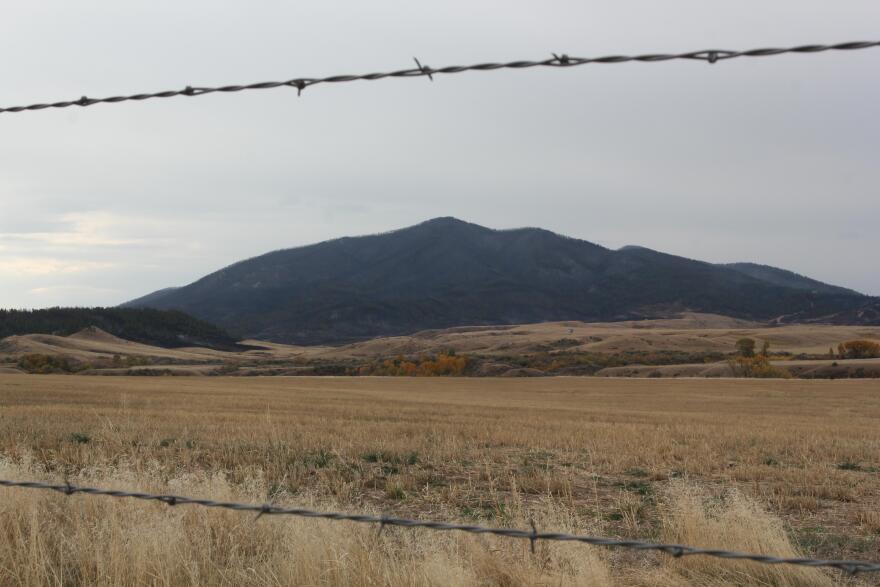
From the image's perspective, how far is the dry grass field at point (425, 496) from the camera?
226 inches

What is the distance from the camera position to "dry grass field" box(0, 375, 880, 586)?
575 centimetres

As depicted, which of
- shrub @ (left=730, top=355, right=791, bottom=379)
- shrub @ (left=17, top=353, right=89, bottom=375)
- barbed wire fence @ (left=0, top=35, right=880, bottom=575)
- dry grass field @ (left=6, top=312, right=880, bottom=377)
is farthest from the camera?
dry grass field @ (left=6, top=312, right=880, bottom=377)

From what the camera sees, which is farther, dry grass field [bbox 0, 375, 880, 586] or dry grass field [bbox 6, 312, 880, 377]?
dry grass field [bbox 6, 312, 880, 377]

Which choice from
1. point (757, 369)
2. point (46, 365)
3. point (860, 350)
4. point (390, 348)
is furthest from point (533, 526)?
point (390, 348)

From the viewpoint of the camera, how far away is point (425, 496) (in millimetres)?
10945

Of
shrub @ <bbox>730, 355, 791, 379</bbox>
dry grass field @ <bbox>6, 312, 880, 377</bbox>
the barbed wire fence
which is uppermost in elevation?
the barbed wire fence

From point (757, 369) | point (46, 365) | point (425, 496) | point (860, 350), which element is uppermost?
point (425, 496)

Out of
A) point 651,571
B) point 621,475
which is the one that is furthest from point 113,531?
point 621,475

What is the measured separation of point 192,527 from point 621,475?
860cm

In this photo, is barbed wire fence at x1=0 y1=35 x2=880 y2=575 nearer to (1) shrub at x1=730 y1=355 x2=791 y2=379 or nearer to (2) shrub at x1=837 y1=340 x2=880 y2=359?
(1) shrub at x1=730 y1=355 x2=791 y2=379

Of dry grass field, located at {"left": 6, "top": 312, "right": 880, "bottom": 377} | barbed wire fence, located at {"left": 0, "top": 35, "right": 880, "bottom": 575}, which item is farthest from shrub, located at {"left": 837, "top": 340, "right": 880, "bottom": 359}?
barbed wire fence, located at {"left": 0, "top": 35, "right": 880, "bottom": 575}

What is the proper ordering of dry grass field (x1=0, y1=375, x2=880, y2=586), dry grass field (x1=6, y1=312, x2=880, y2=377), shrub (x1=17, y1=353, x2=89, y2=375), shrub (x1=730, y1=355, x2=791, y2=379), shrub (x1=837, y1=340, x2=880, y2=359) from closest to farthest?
dry grass field (x1=0, y1=375, x2=880, y2=586)
shrub (x1=730, y1=355, x2=791, y2=379)
shrub (x1=17, y1=353, x2=89, y2=375)
shrub (x1=837, y1=340, x2=880, y2=359)
dry grass field (x1=6, y1=312, x2=880, y2=377)

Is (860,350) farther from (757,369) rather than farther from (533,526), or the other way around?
(533,526)

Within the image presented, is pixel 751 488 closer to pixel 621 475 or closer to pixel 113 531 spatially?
pixel 621 475
